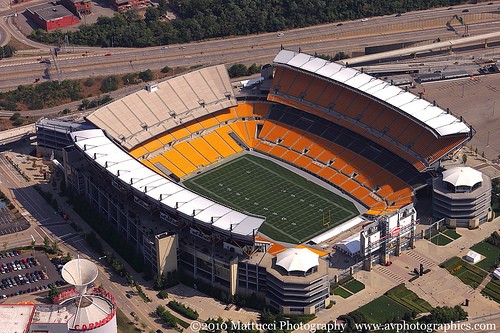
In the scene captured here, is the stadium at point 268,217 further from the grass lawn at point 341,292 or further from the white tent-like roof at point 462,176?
the white tent-like roof at point 462,176

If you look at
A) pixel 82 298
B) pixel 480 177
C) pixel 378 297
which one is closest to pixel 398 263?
pixel 378 297

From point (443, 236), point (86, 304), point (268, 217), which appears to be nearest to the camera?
point (86, 304)

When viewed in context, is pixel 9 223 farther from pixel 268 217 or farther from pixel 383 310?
pixel 383 310

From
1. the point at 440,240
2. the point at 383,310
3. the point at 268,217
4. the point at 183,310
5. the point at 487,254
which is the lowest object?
the point at 183,310

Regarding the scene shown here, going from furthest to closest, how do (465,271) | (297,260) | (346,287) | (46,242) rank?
(46,242), (465,271), (346,287), (297,260)

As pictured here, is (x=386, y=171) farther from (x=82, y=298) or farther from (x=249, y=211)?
(x=82, y=298)

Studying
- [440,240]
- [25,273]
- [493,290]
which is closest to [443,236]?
[440,240]
